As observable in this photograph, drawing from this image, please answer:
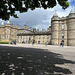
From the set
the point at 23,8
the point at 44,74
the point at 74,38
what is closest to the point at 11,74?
the point at 44,74

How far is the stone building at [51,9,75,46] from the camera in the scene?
32.8 meters

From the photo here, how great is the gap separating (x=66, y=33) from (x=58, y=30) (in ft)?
12.5

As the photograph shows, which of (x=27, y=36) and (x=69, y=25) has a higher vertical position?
(x=69, y=25)

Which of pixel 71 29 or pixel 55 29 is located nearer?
pixel 71 29

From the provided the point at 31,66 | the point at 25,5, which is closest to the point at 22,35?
the point at 25,5

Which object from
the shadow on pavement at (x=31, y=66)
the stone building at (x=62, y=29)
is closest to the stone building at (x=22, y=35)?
the stone building at (x=62, y=29)

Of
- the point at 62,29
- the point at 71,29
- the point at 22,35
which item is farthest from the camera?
the point at 22,35

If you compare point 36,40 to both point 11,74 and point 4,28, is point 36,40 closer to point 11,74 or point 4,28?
point 4,28

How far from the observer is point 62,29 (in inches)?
1415

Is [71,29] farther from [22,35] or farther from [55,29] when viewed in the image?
[22,35]

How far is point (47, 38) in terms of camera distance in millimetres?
46969

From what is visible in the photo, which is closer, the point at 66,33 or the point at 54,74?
the point at 54,74

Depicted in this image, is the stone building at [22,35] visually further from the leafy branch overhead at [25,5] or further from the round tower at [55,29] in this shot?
the leafy branch overhead at [25,5]

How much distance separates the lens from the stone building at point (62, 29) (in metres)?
32.8
